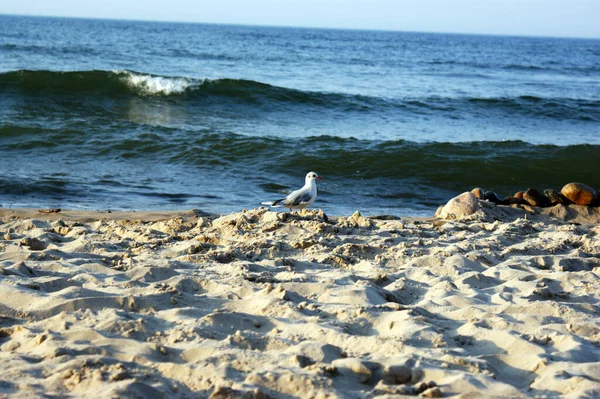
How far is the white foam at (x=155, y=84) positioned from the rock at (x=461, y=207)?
11641 millimetres

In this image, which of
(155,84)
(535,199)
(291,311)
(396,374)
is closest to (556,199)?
(535,199)

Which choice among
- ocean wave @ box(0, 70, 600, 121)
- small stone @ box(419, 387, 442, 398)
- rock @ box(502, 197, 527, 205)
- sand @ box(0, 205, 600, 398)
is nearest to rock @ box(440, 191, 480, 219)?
rock @ box(502, 197, 527, 205)

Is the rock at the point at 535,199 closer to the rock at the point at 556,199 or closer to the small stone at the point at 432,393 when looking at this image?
the rock at the point at 556,199

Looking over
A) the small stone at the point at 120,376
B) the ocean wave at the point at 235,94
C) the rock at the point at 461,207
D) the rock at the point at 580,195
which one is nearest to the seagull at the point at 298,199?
the rock at the point at 461,207

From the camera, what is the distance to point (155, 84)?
1792cm

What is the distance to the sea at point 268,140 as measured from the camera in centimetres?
891

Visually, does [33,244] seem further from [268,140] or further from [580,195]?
[268,140]

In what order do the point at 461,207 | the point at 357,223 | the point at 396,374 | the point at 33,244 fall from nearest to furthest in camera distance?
the point at 396,374 < the point at 33,244 < the point at 357,223 < the point at 461,207

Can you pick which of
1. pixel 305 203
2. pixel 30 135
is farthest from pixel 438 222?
pixel 30 135

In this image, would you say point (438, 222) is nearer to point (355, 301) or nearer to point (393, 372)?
point (355, 301)

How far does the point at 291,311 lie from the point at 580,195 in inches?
Result: 218

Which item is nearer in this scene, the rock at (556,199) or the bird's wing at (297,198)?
the bird's wing at (297,198)

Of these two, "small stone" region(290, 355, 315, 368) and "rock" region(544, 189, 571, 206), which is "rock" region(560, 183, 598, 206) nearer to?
"rock" region(544, 189, 571, 206)

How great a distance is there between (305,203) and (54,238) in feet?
8.62
